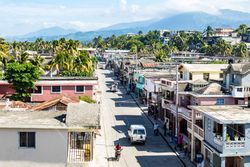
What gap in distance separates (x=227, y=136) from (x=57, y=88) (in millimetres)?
33692

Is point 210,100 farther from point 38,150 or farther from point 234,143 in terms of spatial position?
point 38,150

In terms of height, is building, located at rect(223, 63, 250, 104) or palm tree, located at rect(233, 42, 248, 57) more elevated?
palm tree, located at rect(233, 42, 248, 57)

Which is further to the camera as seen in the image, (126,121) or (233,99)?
(126,121)

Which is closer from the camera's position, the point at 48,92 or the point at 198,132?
the point at 198,132

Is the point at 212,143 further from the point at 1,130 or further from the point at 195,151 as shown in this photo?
the point at 1,130

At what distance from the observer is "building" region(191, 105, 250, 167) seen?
30.8m

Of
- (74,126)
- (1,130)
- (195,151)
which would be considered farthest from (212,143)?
(1,130)

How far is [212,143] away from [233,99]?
11.0 meters

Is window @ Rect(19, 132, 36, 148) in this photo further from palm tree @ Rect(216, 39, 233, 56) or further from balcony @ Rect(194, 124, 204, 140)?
palm tree @ Rect(216, 39, 233, 56)

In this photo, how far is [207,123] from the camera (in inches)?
1348

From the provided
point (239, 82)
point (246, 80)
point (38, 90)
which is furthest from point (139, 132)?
point (38, 90)

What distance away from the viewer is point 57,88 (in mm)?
60844

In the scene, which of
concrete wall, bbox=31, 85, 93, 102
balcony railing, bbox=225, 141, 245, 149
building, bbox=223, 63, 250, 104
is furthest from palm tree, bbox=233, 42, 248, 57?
balcony railing, bbox=225, 141, 245, 149

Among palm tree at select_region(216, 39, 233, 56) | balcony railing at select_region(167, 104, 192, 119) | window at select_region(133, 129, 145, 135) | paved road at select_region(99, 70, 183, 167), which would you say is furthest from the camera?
palm tree at select_region(216, 39, 233, 56)
